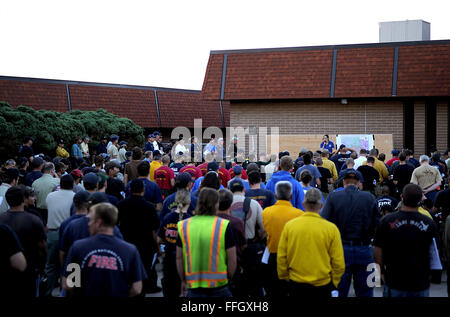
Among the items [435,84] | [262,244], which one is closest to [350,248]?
[262,244]

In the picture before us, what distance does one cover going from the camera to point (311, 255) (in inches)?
228

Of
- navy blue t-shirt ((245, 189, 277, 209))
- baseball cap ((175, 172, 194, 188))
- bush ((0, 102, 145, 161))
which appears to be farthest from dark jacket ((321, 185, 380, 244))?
bush ((0, 102, 145, 161))

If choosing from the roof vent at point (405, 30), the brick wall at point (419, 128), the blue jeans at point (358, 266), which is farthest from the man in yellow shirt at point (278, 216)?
the roof vent at point (405, 30)

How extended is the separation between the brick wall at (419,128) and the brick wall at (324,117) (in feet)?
2.04

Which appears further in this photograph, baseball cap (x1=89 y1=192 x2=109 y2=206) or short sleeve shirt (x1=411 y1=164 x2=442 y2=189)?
short sleeve shirt (x1=411 y1=164 x2=442 y2=189)

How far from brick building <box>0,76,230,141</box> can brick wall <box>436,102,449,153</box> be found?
14.3 metres

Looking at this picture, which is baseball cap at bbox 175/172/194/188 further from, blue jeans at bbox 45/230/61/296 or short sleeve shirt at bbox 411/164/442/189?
short sleeve shirt at bbox 411/164/442/189

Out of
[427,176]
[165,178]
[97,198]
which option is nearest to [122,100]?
[165,178]

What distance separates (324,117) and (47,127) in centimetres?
1210

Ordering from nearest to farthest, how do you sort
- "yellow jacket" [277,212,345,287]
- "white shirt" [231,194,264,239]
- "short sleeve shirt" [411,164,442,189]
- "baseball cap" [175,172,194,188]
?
"yellow jacket" [277,212,345,287] → "white shirt" [231,194,264,239] → "baseball cap" [175,172,194,188] → "short sleeve shirt" [411,164,442,189]

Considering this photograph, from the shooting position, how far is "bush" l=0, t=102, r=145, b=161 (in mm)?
20250
